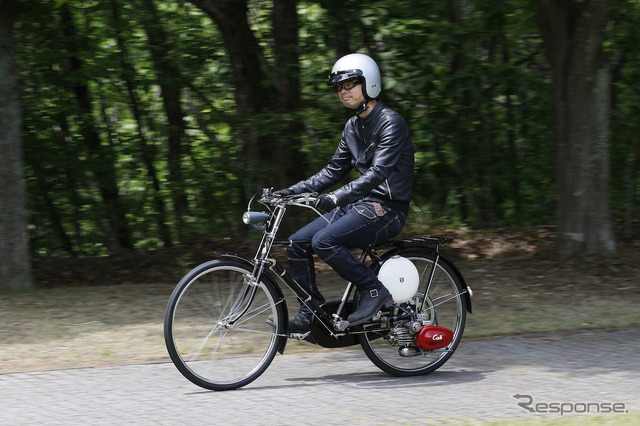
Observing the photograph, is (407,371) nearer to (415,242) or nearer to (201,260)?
(415,242)

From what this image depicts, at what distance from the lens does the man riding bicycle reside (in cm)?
619

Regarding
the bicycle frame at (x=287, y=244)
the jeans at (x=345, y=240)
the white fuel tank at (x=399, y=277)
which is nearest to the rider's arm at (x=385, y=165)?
the jeans at (x=345, y=240)

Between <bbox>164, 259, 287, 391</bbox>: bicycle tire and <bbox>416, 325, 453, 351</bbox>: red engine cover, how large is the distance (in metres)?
0.96

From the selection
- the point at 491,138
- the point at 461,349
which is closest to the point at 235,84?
the point at 491,138

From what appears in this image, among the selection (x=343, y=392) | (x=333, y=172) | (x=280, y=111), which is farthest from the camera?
(x=280, y=111)

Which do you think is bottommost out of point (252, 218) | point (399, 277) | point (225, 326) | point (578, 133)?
point (225, 326)

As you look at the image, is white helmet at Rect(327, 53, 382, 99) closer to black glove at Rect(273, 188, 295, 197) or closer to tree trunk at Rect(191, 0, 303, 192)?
black glove at Rect(273, 188, 295, 197)

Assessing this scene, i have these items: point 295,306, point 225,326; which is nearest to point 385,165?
point 225,326

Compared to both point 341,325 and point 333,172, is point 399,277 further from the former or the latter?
point 333,172

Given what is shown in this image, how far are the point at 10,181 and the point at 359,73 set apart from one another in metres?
5.07

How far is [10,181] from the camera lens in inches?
392

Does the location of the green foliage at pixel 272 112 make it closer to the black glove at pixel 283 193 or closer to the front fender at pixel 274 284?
the black glove at pixel 283 193

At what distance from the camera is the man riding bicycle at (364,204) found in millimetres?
6191

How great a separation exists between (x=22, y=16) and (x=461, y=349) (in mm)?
6181
